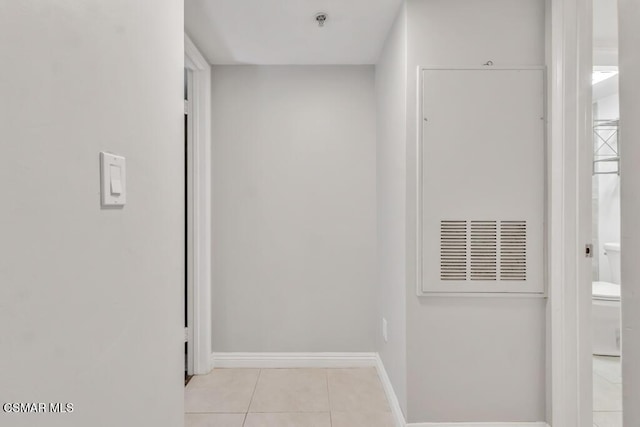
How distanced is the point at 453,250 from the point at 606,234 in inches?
114

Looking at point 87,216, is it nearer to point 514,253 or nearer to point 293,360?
point 514,253

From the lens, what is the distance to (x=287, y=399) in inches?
92.5

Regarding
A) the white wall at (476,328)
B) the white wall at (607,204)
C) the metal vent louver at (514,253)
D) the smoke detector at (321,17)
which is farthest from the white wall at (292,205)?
the white wall at (607,204)

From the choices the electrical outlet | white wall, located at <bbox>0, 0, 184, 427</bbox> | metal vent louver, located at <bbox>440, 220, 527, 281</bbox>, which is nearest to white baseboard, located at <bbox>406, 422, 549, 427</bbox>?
the electrical outlet

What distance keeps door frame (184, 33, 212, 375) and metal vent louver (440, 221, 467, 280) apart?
5.58 feet

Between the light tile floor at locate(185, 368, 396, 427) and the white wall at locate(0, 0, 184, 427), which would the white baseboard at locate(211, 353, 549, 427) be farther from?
the white wall at locate(0, 0, 184, 427)

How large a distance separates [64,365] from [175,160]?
68 centimetres

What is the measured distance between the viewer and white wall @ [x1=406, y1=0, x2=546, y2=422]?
6.16ft

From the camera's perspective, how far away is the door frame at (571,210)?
171 cm

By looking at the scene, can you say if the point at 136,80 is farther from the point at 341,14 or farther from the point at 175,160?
the point at 341,14

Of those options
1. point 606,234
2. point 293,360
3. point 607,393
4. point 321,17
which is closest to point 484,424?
point 607,393

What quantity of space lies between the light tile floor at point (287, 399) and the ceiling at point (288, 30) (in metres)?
2.33

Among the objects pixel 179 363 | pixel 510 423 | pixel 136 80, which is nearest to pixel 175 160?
pixel 136 80

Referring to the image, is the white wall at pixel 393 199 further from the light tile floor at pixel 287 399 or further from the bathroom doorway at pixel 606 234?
the bathroom doorway at pixel 606 234
